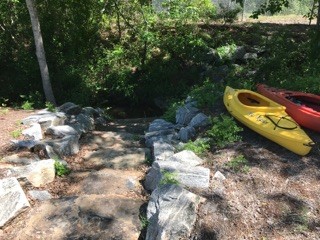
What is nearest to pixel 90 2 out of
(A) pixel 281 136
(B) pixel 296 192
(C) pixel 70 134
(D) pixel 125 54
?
(D) pixel 125 54

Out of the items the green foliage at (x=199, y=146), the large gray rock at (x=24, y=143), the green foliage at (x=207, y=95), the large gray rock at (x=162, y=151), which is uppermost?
the green foliage at (x=207, y=95)

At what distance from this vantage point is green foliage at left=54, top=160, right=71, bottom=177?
222 inches

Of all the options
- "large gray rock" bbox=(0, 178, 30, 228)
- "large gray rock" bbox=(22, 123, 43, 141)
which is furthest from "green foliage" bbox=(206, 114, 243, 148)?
"large gray rock" bbox=(22, 123, 43, 141)

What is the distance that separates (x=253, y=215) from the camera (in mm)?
4074

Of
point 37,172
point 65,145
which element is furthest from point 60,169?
point 65,145

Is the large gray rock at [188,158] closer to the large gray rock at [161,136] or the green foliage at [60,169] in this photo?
the large gray rock at [161,136]

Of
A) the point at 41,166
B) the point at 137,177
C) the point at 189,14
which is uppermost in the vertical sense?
the point at 189,14

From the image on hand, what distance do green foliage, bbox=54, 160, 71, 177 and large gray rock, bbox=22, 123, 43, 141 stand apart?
1.04m

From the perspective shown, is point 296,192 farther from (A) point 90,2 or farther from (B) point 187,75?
(A) point 90,2

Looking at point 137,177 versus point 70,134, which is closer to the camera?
point 137,177

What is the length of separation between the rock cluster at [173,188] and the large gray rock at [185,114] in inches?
32.5

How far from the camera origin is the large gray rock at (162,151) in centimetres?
559

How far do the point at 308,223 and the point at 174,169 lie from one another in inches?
66.7

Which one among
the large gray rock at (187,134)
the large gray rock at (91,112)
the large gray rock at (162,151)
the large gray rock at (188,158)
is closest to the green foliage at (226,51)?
the large gray rock at (91,112)
